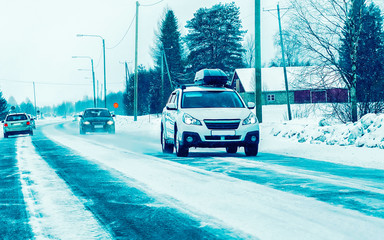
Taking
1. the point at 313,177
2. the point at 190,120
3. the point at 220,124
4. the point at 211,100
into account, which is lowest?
the point at 313,177

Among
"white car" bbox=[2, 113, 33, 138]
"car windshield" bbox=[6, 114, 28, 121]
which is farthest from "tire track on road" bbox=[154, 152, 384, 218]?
"car windshield" bbox=[6, 114, 28, 121]

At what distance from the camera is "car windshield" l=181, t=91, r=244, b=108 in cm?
1356

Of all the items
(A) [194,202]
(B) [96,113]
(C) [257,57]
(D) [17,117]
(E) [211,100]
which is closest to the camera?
(A) [194,202]

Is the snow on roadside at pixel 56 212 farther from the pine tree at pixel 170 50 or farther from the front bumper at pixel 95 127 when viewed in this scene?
the pine tree at pixel 170 50

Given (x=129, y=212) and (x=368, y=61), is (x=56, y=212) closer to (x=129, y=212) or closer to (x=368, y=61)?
(x=129, y=212)

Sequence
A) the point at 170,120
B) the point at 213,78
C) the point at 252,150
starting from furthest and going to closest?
the point at 213,78 → the point at 170,120 → the point at 252,150

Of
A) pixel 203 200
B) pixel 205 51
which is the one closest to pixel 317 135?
pixel 203 200

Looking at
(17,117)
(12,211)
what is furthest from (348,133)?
(17,117)

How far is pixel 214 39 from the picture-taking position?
71812 millimetres

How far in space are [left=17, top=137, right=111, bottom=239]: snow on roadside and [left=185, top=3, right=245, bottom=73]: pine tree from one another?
209 ft

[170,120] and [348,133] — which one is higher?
[170,120]

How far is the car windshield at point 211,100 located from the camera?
13.6 metres

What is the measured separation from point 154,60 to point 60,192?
82.0 m

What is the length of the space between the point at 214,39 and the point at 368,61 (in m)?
53.0
